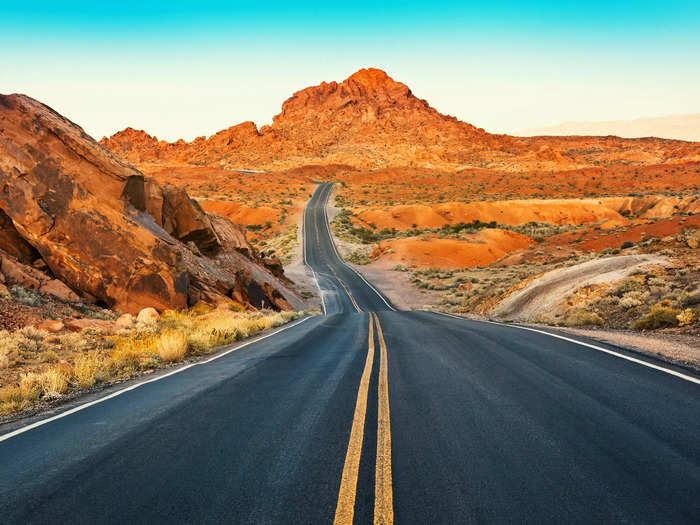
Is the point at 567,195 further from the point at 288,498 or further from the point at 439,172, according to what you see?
the point at 288,498

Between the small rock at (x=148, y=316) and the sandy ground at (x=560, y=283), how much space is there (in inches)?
576

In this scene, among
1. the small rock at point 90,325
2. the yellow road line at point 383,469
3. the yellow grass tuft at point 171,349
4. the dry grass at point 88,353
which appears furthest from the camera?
the small rock at point 90,325

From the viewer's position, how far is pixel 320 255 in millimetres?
59656

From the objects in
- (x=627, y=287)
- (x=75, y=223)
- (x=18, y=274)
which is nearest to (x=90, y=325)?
(x=18, y=274)

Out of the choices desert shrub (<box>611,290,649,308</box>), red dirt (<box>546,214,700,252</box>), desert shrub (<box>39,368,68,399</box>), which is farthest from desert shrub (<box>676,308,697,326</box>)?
red dirt (<box>546,214,700,252</box>)

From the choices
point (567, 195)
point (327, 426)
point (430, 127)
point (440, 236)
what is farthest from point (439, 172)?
point (327, 426)

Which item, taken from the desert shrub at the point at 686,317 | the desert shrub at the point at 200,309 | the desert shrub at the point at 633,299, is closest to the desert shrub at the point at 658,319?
the desert shrub at the point at 686,317

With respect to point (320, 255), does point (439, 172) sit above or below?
above

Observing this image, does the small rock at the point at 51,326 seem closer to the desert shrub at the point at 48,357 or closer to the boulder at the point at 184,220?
the desert shrub at the point at 48,357

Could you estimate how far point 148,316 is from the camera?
14812 mm

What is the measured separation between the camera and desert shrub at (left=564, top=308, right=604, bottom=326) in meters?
13.0

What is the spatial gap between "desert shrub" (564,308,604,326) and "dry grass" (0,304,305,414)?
1082cm

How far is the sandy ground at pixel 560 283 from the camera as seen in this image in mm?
16578

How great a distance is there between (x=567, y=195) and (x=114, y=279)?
9850 centimetres
